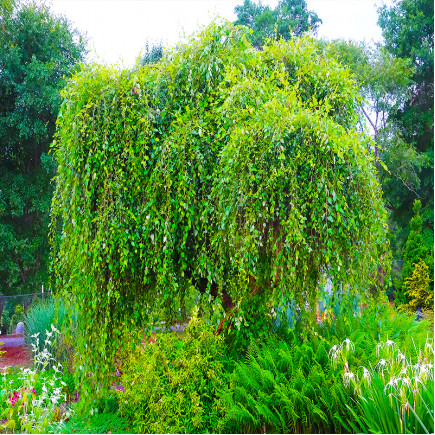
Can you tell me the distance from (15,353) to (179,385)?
17.7ft

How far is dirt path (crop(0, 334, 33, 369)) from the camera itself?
6480 millimetres

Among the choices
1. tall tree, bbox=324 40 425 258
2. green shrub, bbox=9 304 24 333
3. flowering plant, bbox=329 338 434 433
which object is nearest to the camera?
flowering plant, bbox=329 338 434 433

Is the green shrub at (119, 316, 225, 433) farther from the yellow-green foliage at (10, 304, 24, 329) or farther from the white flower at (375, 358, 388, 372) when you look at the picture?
the yellow-green foliage at (10, 304, 24, 329)

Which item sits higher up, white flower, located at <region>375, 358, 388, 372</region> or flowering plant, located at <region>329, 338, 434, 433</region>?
white flower, located at <region>375, 358, 388, 372</region>

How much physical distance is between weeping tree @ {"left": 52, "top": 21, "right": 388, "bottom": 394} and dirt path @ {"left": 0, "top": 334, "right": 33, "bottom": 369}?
334cm

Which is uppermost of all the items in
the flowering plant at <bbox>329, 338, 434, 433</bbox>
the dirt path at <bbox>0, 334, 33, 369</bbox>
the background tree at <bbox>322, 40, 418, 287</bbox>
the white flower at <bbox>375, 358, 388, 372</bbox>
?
the background tree at <bbox>322, 40, 418, 287</bbox>

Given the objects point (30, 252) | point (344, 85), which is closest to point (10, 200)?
point (30, 252)

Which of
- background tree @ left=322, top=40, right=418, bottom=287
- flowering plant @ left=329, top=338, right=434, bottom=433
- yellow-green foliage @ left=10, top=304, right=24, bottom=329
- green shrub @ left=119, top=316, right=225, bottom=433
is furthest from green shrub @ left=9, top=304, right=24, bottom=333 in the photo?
background tree @ left=322, top=40, right=418, bottom=287

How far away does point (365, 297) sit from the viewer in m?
3.64

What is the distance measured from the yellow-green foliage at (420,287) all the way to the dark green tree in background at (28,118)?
864cm

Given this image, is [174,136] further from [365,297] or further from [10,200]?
[10,200]

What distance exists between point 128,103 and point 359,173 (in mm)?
2180

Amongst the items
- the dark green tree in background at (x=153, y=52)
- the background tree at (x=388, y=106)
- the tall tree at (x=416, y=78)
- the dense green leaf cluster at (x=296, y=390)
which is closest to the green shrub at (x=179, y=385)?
the dense green leaf cluster at (x=296, y=390)

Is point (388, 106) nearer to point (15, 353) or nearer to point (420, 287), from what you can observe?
point (420, 287)
